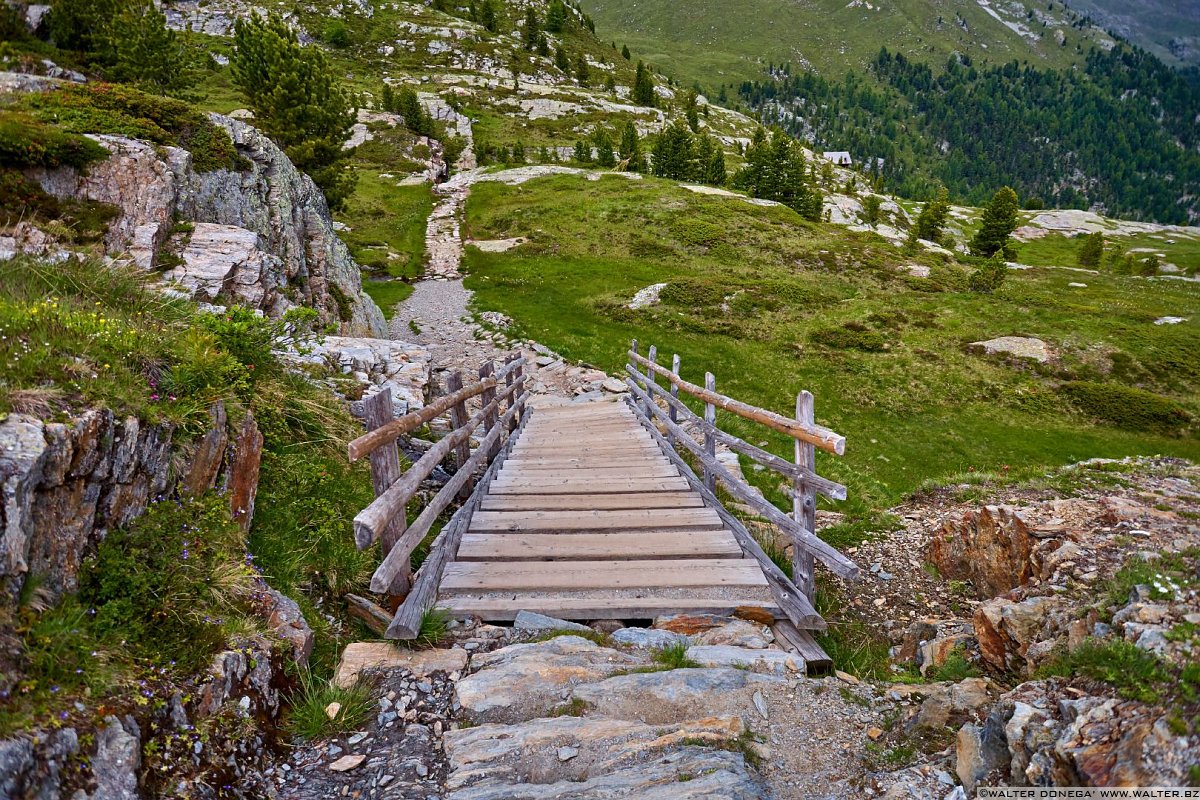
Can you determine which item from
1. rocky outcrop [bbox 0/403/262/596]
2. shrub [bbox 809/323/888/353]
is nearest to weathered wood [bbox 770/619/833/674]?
rocky outcrop [bbox 0/403/262/596]

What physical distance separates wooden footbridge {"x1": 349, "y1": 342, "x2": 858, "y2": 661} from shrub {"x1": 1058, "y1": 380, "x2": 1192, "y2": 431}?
2294 cm

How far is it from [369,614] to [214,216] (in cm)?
1421

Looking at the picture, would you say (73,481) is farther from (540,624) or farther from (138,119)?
(138,119)

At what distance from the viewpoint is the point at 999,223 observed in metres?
67.1

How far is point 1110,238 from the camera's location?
10638 centimetres

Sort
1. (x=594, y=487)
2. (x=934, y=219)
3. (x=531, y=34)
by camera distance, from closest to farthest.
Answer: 1. (x=594, y=487)
2. (x=934, y=219)
3. (x=531, y=34)

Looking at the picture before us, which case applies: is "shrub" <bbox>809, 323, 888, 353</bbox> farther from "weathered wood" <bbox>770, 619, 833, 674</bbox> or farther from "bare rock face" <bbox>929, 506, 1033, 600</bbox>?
"weathered wood" <bbox>770, 619, 833, 674</bbox>

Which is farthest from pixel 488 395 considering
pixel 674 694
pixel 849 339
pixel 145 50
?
pixel 145 50

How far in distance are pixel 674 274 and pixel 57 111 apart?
1263 inches

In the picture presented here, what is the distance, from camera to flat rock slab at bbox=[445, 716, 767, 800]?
336 cm

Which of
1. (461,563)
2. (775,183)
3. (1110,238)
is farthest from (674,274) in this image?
(1110,238)

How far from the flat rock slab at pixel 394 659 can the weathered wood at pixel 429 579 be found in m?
0.14

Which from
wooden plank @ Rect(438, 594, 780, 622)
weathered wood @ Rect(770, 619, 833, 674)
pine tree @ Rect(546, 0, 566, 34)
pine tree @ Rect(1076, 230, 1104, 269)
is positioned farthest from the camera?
pine tree @ Rect(546, 0, 566, 34)

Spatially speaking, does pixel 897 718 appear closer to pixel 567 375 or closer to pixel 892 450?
pixel 892 450
